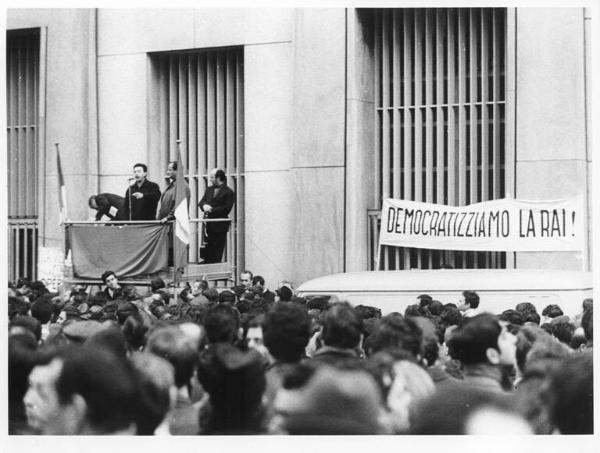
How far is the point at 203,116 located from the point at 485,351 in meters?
14.3

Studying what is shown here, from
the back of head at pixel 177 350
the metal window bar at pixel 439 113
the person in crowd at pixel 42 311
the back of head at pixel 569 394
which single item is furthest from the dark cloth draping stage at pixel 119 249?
the back of head at pixel 569 394

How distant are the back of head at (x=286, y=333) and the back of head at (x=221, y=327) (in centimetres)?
58

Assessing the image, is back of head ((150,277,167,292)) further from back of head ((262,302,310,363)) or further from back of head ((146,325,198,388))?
back of head ((146,325,198,388))

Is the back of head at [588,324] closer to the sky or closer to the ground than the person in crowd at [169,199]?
closer to the ground

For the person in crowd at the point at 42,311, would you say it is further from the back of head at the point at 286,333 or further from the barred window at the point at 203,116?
the barred window at the point at 203,116

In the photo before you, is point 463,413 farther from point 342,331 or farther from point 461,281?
point 461,281

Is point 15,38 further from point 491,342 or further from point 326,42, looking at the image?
point 491,342

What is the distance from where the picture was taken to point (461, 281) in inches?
559

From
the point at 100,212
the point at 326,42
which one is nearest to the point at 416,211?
the point at 326,42

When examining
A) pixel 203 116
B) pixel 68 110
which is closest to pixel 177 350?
pixel 203 116

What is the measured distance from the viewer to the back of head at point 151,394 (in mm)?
6055

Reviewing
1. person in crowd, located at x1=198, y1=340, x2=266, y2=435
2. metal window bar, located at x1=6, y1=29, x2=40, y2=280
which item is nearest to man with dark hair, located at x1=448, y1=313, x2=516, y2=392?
person in crowd, located at x1=198, y1=340, x2=266, y2=435

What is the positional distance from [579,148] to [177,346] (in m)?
11.0

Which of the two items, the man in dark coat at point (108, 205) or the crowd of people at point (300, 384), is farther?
the man in dark coat at point (108, 205)
